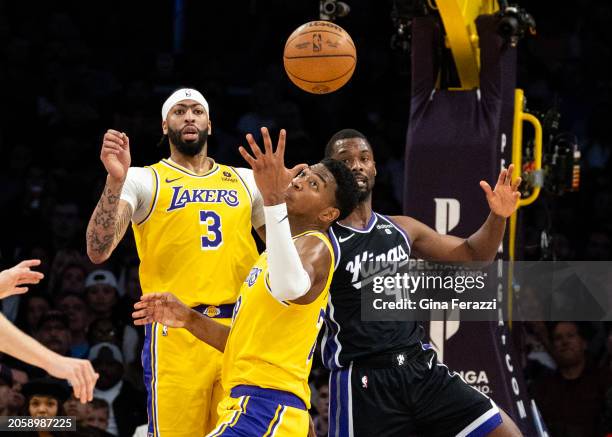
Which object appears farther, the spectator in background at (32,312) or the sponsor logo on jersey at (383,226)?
the spectator in background at (32,312)

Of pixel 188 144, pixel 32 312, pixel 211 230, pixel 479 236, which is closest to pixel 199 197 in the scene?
pixel 211 230

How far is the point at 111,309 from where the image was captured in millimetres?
9445

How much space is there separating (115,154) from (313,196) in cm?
103

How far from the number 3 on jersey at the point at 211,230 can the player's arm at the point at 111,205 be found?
40cm

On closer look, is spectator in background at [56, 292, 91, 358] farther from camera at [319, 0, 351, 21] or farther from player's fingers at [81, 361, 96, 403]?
player's fingers at [81, 361, 96, 403]

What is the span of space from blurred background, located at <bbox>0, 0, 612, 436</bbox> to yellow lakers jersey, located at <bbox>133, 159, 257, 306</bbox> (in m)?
2.66

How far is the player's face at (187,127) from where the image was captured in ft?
19.9

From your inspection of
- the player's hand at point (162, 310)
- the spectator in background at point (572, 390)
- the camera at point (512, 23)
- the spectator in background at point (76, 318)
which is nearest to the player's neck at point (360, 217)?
the player's hand at point (162, 310)

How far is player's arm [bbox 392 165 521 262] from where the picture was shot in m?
5.81

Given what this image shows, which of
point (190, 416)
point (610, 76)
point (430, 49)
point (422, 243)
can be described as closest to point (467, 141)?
point (430, 49)

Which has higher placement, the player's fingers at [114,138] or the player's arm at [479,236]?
the player's fingers at [114,138]

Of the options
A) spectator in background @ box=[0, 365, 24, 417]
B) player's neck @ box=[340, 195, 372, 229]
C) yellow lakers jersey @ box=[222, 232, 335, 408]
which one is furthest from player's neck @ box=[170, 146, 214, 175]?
spectator in background @ box=[0, 365, 24, 417]

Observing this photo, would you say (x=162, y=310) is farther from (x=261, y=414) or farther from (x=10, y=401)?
(x=10, y=401)

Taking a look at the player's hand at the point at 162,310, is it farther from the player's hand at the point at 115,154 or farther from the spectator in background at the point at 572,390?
the spectator in background at the point at 572,390
